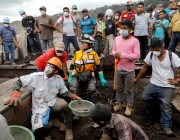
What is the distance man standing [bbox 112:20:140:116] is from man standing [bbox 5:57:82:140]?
1363 millimetres

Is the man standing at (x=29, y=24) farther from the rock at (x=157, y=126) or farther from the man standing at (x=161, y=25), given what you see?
the rock at (x=157, y=126)

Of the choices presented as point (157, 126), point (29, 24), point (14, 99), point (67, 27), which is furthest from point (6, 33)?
point (157, 126)

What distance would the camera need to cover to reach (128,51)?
4277 millimetres

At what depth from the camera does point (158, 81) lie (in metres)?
4.13

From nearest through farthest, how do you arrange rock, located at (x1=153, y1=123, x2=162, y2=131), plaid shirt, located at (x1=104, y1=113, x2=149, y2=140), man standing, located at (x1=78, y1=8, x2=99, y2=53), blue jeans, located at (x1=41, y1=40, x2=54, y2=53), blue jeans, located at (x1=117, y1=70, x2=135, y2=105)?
1. plaid shirt, located at (x1=104, y1=113, x2=149, y2=140)
2. rock, located at (x1=153, y1=123, x2=162, y2=131)
3. blue jeans, located at (x1=117, y1=70, x2=135, y2=105)
4. man standing, located at (x1=78, y1=8, x2=99, y2=53)
5. blue jeans, located at (x1=41, y1=40, x2=54, y2=53)

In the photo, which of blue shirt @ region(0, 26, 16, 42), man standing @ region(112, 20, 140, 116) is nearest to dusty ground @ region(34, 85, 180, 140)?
man standing @ region(112, 20, 140, 116)

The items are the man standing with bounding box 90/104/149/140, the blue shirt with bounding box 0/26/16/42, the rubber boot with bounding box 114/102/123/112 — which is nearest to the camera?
the man standing with bounding box 90/104/149/140

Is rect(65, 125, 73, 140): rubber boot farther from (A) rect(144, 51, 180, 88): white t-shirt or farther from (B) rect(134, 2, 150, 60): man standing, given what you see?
(B) rect(134, 2, 150, 60): man standing

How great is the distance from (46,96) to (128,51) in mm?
1909

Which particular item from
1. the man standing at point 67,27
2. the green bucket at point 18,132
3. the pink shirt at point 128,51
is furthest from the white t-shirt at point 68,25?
the green bucket at point 18,132

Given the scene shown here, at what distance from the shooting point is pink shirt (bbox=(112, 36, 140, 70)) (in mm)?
4202

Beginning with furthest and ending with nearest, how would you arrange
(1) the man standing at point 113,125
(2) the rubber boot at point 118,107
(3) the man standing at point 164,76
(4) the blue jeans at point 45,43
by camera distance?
1. (4) the blue jeans at point 45,43
2. (2) the rubber boot at point 118,107
3. (3) the man standing at point 164,76
4. (1) the man standing at point 113,125

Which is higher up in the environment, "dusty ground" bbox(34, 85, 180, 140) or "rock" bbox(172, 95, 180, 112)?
"rock" bbox(172, 95, 180, 112)

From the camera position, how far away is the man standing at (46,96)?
12.1 feet
